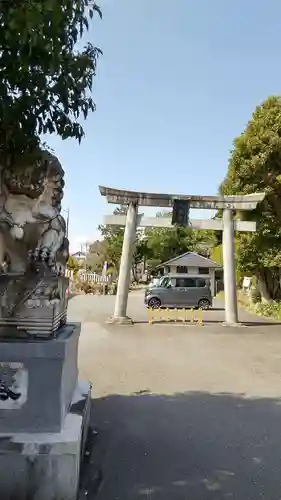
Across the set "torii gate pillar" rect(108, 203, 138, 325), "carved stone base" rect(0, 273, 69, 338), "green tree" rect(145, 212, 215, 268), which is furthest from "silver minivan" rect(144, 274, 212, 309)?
"green tree" rect(145, 212, 215, 268)

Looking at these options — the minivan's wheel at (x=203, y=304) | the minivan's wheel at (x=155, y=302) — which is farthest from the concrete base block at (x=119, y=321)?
the minivan's wheel at (x=203, y=304)

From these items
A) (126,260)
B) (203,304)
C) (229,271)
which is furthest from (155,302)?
(229,271)

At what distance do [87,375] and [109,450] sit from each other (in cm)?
339

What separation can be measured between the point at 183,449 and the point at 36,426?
5.66ft

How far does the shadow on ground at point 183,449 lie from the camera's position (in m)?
3.58

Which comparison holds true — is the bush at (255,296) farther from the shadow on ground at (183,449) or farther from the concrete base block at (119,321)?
the shadow on ground at (183,449)

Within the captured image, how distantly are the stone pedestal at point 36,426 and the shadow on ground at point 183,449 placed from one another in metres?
0.44

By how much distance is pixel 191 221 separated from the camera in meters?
16.2

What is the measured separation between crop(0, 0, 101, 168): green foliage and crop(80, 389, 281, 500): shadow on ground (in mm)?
2806

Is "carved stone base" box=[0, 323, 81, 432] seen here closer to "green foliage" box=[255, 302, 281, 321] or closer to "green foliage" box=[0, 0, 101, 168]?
"green foliage" box=[0, 0, 101, 168]

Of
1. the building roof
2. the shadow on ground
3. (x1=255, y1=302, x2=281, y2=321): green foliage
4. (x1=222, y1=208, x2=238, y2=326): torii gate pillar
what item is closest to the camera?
the shadow on ground

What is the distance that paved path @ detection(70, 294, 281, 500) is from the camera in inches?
144

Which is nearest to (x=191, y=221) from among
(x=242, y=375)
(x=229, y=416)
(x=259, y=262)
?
(x=259, y=262)

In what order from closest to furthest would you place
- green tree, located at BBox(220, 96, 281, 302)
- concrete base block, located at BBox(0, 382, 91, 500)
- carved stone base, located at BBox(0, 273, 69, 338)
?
concrete base block, located at BBox(0, 382, 91, 500) → carved stone base, located at BBox(0, 273, 69, 338) → green tree, located at BBox(220, 96, 281, 302)
